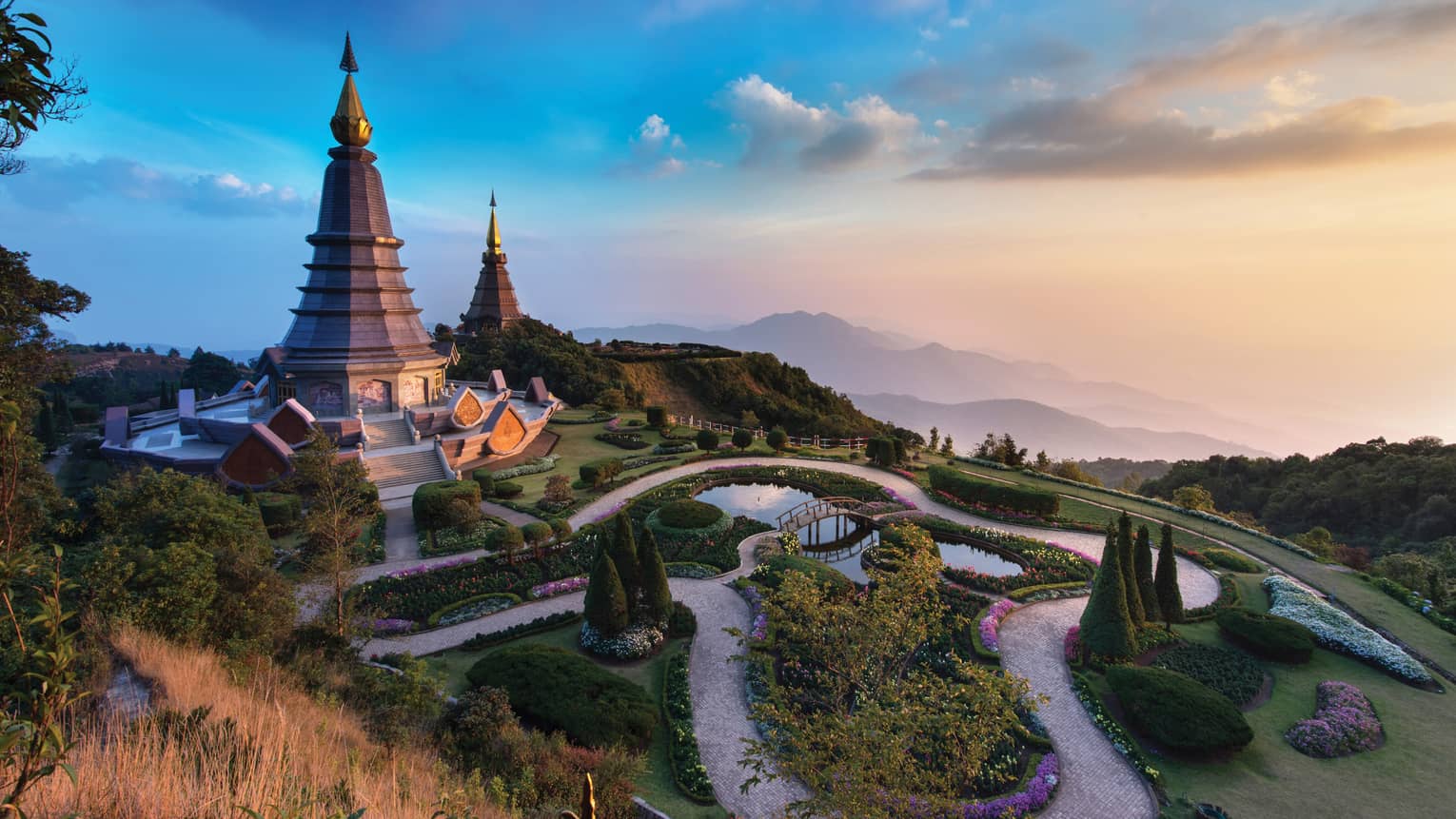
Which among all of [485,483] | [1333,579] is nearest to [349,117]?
[485,483]

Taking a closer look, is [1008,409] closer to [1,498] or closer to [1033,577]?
[1033,577]

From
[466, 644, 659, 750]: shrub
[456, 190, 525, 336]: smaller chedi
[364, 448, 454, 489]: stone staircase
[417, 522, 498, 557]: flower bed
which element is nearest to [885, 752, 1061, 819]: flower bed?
[466, 644, 659, 750]: shrub

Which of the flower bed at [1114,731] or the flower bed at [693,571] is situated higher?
the flower bed at [693,571]

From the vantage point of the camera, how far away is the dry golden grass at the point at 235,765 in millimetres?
4754

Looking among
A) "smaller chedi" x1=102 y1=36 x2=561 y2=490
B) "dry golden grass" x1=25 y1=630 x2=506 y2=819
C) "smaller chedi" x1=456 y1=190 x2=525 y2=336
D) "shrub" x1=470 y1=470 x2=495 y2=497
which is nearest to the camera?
"dry golden grass" x1=25 y1=630 x2=506 y2=819

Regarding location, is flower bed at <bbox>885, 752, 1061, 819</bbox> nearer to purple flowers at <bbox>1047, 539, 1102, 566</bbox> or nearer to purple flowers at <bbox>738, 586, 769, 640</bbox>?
purple flowers at <bbox>738, 586, 769, 640</bbox>

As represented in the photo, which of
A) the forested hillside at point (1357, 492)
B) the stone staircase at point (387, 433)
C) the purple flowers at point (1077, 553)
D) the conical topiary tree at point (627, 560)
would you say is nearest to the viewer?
the conical topiary tree at point (627, 560)

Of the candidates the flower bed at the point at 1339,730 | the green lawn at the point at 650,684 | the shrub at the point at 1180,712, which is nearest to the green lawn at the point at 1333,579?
the flower bed at the point at 1339,730

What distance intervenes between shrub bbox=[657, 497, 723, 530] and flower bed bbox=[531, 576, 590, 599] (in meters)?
5.07

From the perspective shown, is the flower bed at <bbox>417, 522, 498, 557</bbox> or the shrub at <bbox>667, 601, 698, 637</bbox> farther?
the flower bed at <bbox>417, 522, 498, 557</bbox>

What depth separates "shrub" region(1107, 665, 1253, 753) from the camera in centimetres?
1225

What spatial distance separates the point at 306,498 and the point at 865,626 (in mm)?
25303

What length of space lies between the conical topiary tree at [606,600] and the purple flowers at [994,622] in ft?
32.4

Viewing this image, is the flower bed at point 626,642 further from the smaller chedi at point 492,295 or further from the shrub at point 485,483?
the smaller chedi at point 492,295
